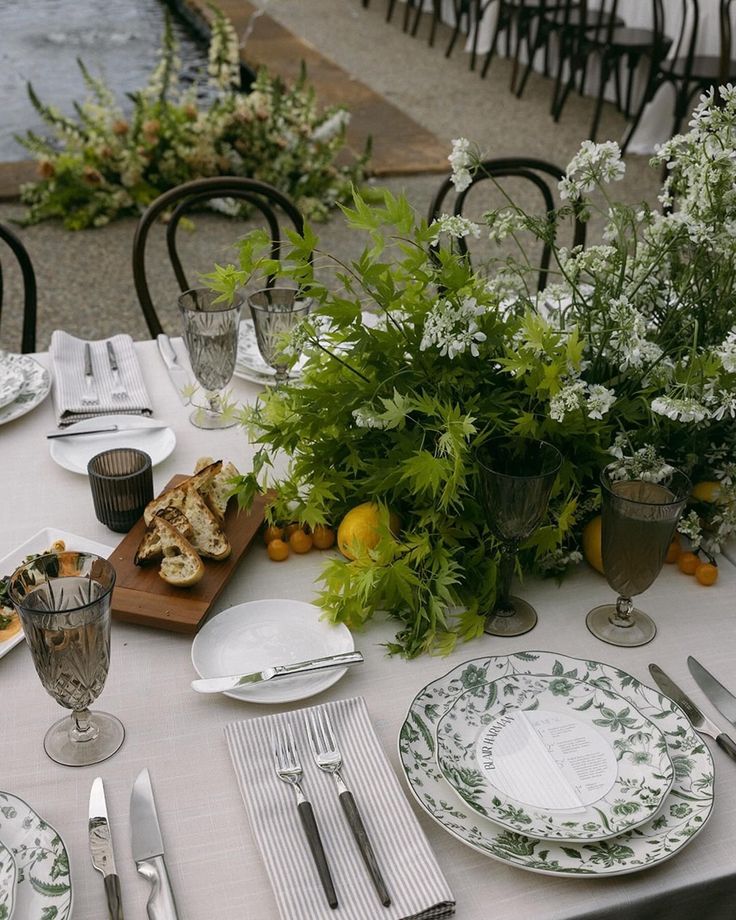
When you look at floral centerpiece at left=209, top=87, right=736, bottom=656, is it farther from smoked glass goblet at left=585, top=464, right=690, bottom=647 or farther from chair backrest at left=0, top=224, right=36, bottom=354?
chair backrest at left=0, top=224, right=36, bottom=354

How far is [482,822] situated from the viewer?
2.93ft

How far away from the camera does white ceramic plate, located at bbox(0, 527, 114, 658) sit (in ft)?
3.99

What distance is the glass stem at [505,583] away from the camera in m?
1.15

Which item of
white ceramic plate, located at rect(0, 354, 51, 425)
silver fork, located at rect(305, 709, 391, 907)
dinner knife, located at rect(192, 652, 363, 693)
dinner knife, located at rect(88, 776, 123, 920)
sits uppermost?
silver fork, located at rect(305, 709, 391, 907)

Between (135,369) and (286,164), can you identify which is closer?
(135,369)

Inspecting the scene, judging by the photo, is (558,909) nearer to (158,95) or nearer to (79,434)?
(79,434)

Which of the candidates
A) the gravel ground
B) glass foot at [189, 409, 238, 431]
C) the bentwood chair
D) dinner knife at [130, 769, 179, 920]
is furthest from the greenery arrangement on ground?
dinner knife at [130, 769, 179, 920]

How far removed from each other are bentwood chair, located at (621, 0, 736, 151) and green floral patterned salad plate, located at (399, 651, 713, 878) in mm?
4414

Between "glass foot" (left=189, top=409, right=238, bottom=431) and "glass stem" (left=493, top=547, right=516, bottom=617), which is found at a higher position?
"glass stem" (left=493, top=547, right=516, bottom=617)

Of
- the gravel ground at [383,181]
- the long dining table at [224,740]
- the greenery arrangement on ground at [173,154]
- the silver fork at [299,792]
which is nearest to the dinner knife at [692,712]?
the long dining table at [224,740]

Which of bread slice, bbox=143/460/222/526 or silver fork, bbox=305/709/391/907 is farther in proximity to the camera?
bread slice, bbox=143/460/222/526

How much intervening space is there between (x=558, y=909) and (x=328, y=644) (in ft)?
1.26

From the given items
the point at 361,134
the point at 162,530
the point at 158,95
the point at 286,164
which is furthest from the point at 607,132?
the point at 162,530

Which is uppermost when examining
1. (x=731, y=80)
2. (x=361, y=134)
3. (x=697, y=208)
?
(x=697, y=208)
